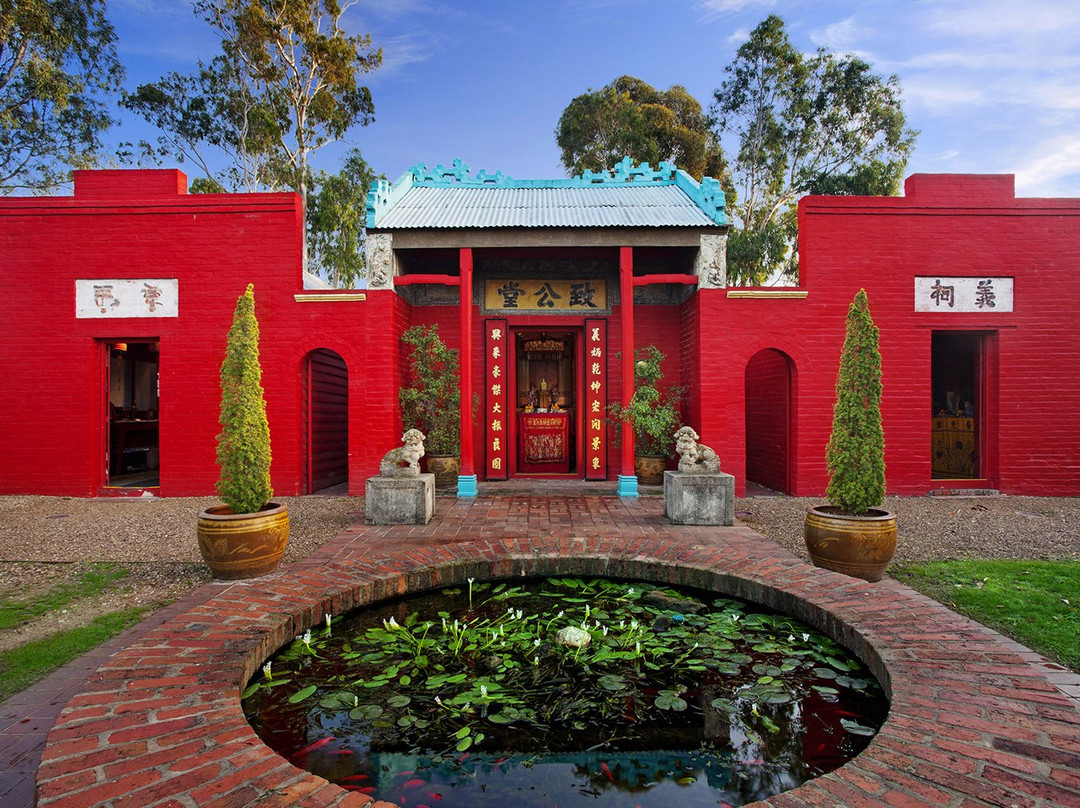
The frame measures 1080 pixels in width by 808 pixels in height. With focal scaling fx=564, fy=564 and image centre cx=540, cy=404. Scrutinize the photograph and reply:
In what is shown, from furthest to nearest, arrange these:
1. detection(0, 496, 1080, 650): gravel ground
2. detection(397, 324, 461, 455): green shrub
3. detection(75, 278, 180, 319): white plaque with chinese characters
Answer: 1. detection(397, 324, 461, 455): green shrub
2. detection(75, 278, 180, 319): white plaque with chinese characters
3. detection(0, 496, 1080, 650): gravel ground

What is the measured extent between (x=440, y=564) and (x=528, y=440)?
5.57 m

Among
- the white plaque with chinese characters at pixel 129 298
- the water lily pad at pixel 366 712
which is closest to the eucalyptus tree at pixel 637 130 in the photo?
the white plaque with chinese characters at pixel 129 298

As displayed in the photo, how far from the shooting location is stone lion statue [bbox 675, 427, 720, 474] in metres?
5.94

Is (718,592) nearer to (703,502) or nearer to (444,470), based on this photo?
(703,502)

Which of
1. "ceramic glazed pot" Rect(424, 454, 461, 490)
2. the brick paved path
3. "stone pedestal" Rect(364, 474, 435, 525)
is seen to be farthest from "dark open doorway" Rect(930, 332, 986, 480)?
"stone pedestal" Rect(364, 474, 435, 525)

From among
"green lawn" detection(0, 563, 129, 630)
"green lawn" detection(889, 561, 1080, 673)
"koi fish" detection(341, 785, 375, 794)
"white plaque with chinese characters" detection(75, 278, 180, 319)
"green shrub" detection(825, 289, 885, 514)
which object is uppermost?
"white plaque with chinese characters" detection(75, 278, 180, 319)

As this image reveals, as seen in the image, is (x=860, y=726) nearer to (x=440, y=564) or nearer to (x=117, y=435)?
(x=440, y=564)

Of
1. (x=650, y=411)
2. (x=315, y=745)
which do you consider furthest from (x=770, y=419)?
(x=315, y=745)

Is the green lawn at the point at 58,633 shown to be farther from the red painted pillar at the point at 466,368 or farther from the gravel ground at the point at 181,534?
the red painted pillar at the point at 466,368

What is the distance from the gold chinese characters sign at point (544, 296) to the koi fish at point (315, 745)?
7593mm

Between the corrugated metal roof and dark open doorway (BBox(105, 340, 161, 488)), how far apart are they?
18.8 feet

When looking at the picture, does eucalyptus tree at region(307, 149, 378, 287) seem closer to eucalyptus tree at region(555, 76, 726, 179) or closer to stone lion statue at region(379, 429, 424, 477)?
eucalyptus tree at region(555, 76, 726, 179)

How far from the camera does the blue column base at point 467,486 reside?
7.50m

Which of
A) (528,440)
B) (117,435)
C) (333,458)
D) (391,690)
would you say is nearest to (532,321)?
(528,440)
